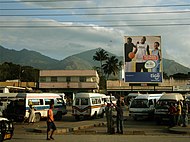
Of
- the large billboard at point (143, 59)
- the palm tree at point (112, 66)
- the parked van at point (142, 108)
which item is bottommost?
the parked van at point (142, 108)

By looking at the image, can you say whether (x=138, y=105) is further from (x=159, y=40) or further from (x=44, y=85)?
(x=44, y=85)

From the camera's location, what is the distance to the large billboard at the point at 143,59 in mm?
38469

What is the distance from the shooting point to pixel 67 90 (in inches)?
3113

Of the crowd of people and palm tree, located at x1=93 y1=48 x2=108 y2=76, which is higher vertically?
palm tree, located at x1=93 y1=48 x2=108 y2=76

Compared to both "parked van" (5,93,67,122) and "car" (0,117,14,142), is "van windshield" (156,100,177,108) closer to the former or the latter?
"parked van" (5,93,67,122)

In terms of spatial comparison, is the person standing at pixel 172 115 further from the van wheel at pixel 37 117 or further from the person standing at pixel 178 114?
the van wheel at pixel 37 117

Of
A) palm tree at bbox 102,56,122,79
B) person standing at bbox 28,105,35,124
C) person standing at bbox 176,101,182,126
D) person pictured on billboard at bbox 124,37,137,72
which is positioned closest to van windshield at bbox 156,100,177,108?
person standing at bbox 176,101,182,126

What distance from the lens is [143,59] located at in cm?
3881

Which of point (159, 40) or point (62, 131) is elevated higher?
point (159, 40)

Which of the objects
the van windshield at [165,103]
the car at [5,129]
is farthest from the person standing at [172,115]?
the car at [5,129]

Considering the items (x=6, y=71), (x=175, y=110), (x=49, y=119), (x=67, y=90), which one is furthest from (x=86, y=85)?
(x=49, y=119)

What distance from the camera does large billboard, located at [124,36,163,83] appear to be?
3847 cm

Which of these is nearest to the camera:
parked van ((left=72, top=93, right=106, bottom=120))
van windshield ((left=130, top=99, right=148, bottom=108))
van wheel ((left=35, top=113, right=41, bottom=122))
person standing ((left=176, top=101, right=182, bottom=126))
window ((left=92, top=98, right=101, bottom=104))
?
person standing ((left=176, top=101, right=182, bottom=126))

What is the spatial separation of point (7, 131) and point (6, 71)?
10682 cm
